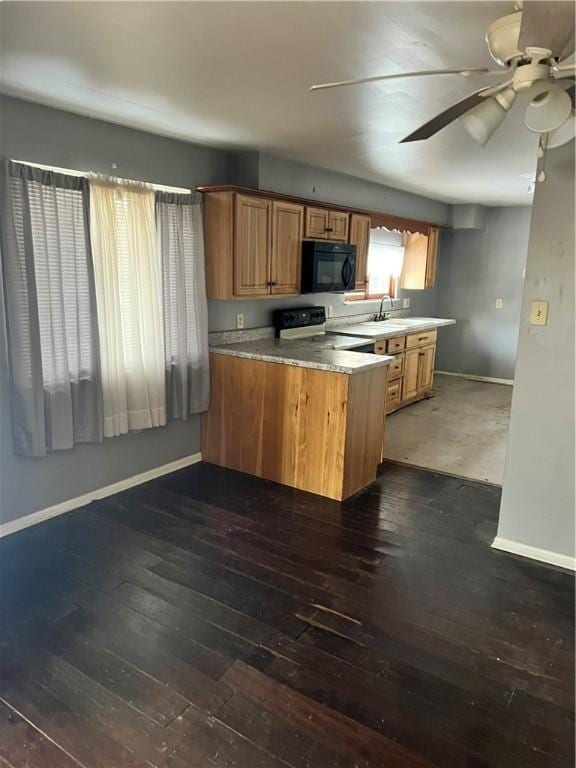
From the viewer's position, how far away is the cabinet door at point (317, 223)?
436cm

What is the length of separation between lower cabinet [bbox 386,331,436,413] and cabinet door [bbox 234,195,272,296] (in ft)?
5.75

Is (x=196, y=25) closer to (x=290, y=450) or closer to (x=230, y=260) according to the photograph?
(x=230, y=260)

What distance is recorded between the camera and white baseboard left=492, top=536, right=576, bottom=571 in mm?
2783

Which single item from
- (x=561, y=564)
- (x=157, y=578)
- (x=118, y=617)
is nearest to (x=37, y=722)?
(x=118, y=617)

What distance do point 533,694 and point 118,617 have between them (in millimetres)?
1684

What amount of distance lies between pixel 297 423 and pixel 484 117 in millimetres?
2299

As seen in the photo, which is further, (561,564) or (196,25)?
(561,564)

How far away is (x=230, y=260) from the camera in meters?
3.74

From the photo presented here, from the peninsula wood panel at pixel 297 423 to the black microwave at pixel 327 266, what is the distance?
1040 millimetres

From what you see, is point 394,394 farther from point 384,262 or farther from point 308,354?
point 308,354

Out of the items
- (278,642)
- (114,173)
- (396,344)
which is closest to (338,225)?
(396,344)

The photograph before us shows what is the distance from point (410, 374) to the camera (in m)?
5.75

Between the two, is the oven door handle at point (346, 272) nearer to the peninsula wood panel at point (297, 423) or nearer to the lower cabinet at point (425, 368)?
the peninsula wood panel at point (297, 423)

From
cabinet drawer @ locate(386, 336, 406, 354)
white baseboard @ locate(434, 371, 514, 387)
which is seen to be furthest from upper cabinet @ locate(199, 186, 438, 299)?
white baseboard @ locate(434, 371, 514, 387)
